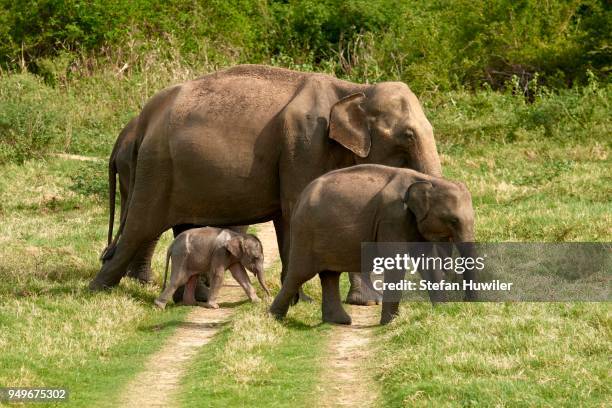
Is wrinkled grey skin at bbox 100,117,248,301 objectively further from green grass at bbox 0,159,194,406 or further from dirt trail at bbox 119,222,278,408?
dirt trail at bbox 119,222,278,408

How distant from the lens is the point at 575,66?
2580 cm

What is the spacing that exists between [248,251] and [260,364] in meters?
3.06

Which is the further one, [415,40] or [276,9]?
[276,9]

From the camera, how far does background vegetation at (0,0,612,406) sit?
916cm

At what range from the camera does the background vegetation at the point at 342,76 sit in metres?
9.16

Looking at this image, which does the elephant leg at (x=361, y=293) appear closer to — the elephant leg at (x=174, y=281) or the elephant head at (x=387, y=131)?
the elephant head at (x=387, y=131)

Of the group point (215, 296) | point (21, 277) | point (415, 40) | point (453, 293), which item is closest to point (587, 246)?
point (453, 293)

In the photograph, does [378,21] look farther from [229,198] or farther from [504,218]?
[229,198]

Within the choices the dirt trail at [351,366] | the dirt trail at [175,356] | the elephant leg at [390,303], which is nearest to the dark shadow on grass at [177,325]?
the dirt trail at [175,356]

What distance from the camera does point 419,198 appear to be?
10641 millimetres

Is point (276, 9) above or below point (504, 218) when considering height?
above

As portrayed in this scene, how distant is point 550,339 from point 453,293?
167 cm

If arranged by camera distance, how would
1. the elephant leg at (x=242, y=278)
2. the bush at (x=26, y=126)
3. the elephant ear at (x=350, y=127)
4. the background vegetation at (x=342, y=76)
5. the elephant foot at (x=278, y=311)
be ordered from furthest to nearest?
the bush at (x=26, y=126) → the elephant leg at (x=242, y=278) → the elephant ear at (x=350, y=127) → the elephant foot at (x=278, y=311) → the background vegetation at (x=342, y=76)

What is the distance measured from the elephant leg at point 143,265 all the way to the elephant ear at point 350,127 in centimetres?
250
